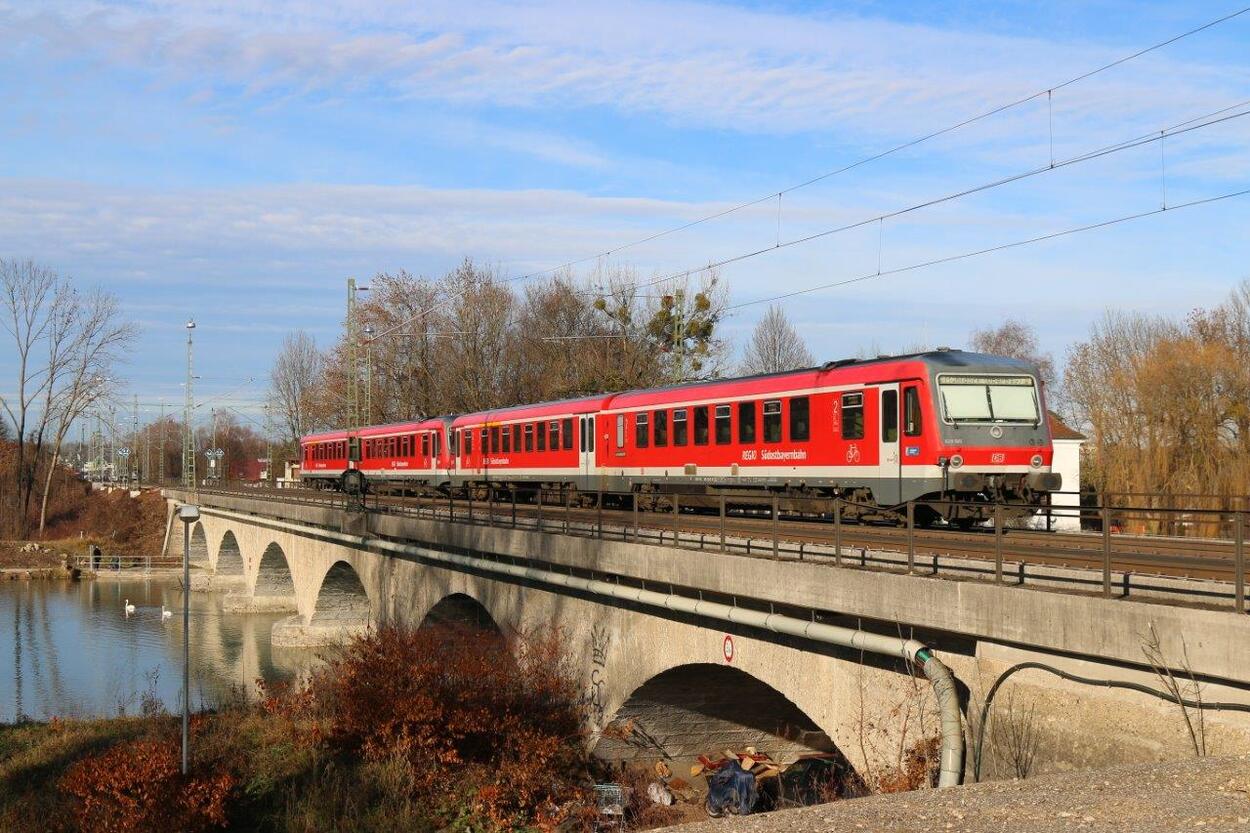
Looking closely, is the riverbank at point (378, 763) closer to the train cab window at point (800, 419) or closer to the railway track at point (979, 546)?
the railway track at point (979, 546)

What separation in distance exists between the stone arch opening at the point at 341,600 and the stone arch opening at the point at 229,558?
22787 mm

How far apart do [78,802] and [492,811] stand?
5.84m

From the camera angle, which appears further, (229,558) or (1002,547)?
(229,558)

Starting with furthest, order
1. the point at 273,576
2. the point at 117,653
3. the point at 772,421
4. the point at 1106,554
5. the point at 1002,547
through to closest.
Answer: the point at 273,576 < the point at 117,653 < the point at 772,421 < the point at 1002,547 < the point at 1106,554

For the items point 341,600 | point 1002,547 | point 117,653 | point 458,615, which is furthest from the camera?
point 117,653

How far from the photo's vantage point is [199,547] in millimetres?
76375

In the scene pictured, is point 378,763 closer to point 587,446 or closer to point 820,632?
point 820,632

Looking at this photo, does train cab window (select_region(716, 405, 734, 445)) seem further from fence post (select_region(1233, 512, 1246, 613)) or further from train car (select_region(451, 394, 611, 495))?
fence post (select_region(1233, 512, 1246, 613))

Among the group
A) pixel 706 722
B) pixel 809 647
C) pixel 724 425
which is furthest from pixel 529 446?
pixel 809 647

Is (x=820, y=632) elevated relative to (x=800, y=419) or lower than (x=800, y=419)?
lower

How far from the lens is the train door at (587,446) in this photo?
3039cm

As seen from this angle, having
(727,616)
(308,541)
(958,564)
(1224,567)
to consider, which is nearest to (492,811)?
(727,616)

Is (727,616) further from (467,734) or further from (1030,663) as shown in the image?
(467,734)

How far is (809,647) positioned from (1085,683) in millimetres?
4106
